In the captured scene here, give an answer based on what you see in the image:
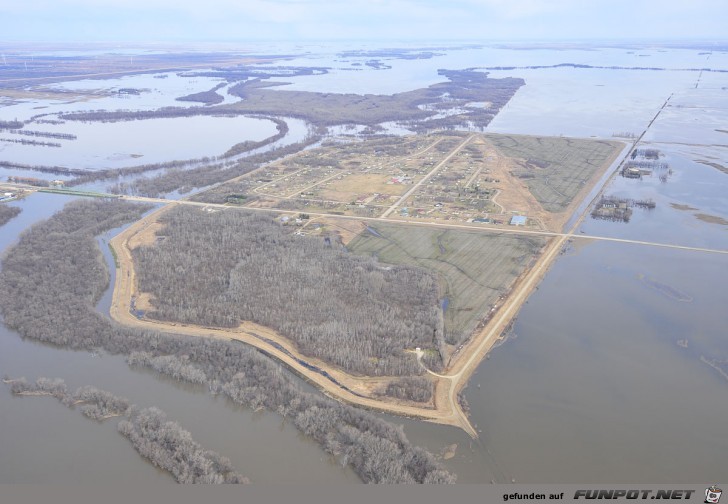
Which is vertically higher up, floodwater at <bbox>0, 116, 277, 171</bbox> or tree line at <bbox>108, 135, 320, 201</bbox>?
floodwater at <bbox>0, 116, 277, 171</bbox>

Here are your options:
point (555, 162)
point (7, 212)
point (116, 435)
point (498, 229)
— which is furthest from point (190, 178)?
point (555, 162)

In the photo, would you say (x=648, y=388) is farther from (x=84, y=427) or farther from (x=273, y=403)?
(x=84, y=427)

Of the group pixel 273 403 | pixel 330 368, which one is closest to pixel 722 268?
pixel 330 368

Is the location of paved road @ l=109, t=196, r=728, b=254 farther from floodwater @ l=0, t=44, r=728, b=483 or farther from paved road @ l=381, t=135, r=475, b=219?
paved road @ l=381, t=135, r=475, b=219

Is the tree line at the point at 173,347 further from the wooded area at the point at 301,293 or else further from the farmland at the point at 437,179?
the farmland at the point at 437,179

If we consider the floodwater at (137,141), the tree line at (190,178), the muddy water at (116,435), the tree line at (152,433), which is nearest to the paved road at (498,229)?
the tree line at (190,178)

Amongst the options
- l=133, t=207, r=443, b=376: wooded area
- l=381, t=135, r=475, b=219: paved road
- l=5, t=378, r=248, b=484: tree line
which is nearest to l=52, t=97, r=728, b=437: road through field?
l=133, t=207, r=443, b=376: wooded area

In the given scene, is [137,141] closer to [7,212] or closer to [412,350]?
[7,212]
